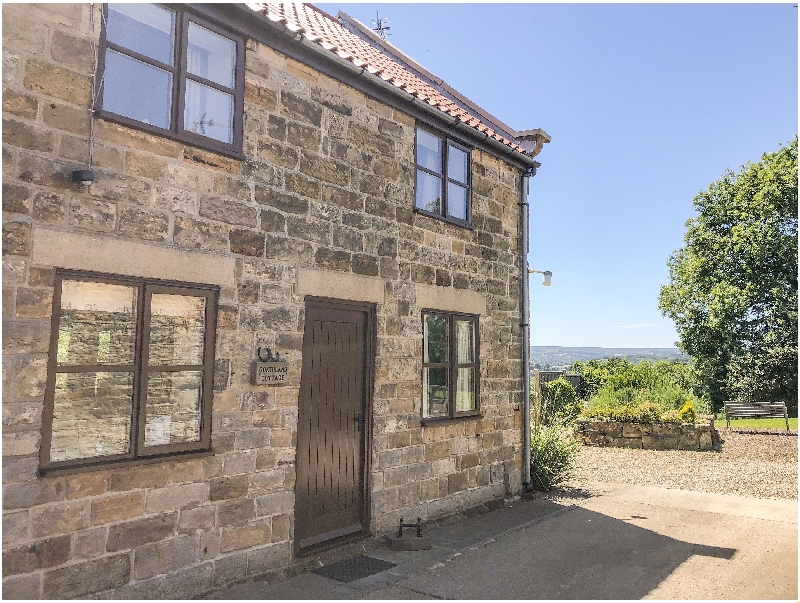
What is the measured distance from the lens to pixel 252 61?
5812mm

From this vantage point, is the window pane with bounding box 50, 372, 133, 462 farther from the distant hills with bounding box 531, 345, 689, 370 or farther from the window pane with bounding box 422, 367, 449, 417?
the distant hills with bounding box 531, 345, 689, 370

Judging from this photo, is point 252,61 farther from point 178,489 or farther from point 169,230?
point 178,489

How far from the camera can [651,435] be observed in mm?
14531

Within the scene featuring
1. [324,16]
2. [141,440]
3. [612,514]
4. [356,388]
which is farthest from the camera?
[324,16]

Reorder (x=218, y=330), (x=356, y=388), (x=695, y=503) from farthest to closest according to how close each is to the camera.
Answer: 1. (x=695, y=503)
2. (x=356, y=388)
3. (x=218, y=330)

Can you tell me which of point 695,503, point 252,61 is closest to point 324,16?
point 252,61

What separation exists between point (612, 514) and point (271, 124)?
265 inches

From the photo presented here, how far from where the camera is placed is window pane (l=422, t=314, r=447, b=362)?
308 inches

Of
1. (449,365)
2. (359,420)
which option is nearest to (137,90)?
(359,420)

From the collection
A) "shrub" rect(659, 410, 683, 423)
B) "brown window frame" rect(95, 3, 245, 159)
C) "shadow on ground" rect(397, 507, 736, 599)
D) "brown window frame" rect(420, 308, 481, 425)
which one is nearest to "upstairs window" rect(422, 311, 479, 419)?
"brown window frame" rect(420, 308, 481, 425)

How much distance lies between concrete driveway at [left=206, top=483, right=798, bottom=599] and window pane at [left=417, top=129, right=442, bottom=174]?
15.5ft

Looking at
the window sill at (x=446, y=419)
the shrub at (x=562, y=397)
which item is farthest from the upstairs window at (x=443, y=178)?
the shrub at (x=562, y=397)

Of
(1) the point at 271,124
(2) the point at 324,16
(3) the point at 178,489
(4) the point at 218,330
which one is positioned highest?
(2) the point at 324,16

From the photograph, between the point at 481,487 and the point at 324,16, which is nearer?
the point at 481,487
